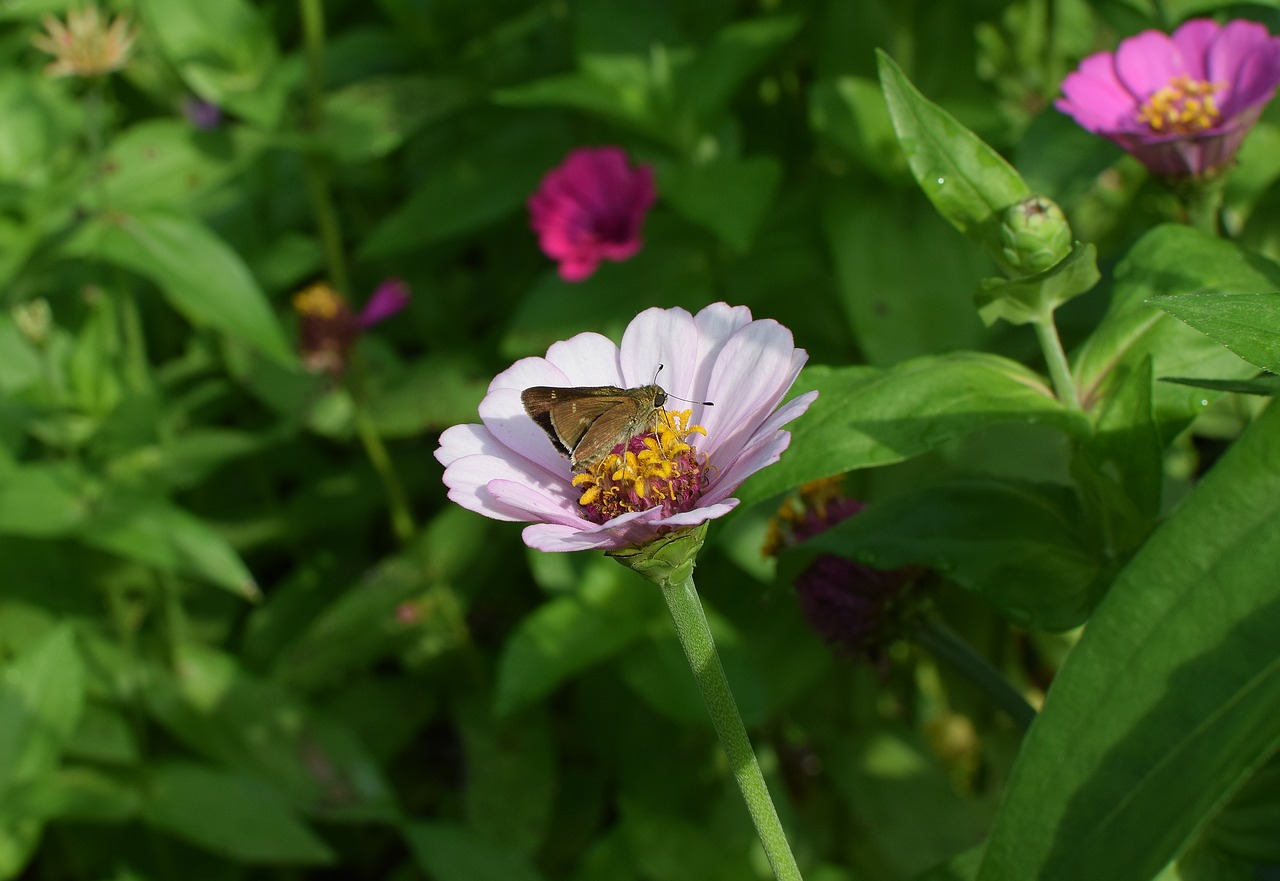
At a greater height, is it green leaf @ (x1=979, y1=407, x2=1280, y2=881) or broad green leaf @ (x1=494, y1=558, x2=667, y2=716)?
green leaf @ (x1=979, y1=407, x2=1280, y2=881)

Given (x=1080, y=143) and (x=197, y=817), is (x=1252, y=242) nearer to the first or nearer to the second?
(x=1080, y=143)

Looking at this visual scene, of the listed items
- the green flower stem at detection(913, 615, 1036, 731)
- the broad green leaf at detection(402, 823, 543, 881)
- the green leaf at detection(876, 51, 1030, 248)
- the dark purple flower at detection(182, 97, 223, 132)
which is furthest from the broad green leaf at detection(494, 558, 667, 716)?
the dark purple flower at detection(182, 97, 223, 132)

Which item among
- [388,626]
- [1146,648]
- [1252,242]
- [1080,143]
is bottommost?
[388,626]

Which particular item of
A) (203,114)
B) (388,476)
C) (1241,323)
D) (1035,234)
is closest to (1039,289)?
(1035,234)

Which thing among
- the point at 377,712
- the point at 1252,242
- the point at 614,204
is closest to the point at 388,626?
the point at 377,712

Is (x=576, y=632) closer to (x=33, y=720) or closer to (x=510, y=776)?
(x=510, y=776)

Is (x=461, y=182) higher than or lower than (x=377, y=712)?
higher

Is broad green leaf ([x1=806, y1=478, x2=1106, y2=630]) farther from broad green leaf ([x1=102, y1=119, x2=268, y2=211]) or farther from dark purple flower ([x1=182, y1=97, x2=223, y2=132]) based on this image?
dark purple flower ([x1=182, y1=97, x2=223, y2=132])
